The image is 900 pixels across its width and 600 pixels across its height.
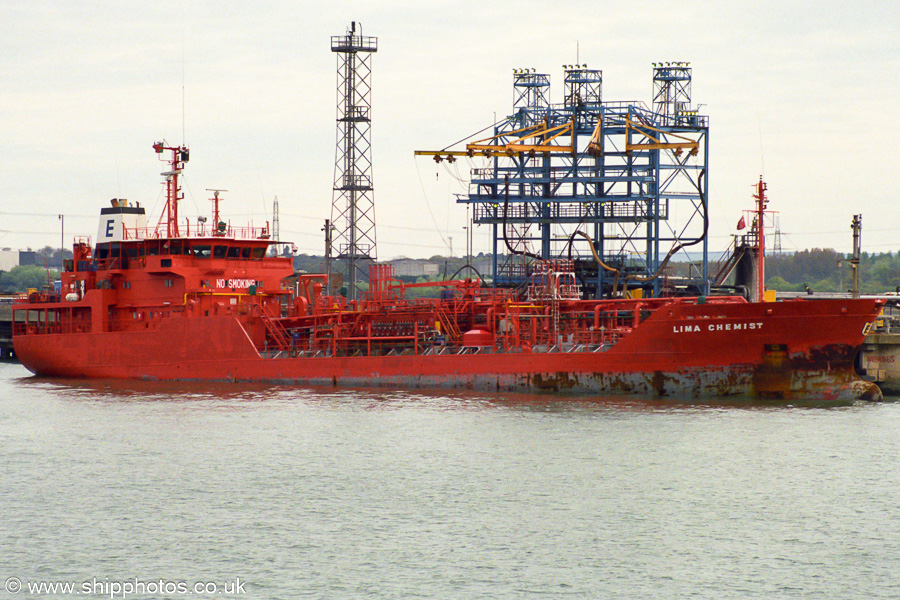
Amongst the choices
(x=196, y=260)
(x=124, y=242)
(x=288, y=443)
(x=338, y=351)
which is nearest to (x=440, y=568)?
(x=288, y=443)

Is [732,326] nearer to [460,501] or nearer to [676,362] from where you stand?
[676,362]

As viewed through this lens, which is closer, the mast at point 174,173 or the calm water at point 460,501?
the calm water at point 460,501

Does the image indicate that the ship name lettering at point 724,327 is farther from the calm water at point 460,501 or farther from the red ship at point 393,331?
the calm water at point 460,501

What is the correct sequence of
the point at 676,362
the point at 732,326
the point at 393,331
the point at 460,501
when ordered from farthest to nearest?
the point at 393,331
the point at 676,362
the point at 732,326
the point at 460,501

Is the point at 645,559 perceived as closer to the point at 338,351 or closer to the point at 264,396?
the point at 264,396

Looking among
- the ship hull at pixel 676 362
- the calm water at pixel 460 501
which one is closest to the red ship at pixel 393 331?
the ship hull at pixel 676 362

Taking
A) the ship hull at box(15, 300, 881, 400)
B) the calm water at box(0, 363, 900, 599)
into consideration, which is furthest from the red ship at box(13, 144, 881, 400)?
the calm water at box(0, 363, 900, 599)

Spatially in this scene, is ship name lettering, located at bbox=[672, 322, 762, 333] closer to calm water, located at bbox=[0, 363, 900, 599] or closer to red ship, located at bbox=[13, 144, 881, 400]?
red ship, located at bbox=[13, 144, 881, 400]

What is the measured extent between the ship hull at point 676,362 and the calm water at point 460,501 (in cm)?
162

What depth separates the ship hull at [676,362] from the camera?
36219mm

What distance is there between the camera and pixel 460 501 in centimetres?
2408

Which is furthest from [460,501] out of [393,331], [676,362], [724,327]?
[393,331]

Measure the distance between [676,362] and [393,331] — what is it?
13.0m

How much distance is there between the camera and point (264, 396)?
41.1m
